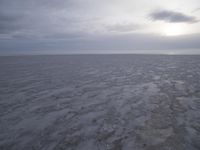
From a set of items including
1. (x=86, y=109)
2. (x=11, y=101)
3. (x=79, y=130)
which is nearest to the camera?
(x=79, y=130)

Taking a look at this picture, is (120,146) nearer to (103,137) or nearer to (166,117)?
(103,137)

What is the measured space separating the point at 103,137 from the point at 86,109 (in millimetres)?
2503

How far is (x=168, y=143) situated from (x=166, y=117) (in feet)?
5.90

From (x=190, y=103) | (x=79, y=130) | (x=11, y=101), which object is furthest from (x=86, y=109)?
(x=190, y=103)

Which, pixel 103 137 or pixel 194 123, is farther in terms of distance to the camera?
pixel 194 123

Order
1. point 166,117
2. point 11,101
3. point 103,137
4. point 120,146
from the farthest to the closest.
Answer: point 11,101, point 166,117, point 103,137, point 120,146

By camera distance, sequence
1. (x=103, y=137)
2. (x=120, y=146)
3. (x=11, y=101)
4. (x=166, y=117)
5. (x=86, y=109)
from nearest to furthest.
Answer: (x=120, y=146) < (x=103, y=137) < (x=166, y=117) < (x=86, y=109) < (x=11, y=101)

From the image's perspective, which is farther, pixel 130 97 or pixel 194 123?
pixel 130 97

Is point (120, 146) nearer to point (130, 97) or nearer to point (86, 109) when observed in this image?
point (86, 109)

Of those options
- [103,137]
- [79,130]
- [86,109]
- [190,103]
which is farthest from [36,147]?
[190,103]

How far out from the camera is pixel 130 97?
29.0ft

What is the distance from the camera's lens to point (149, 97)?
878cm

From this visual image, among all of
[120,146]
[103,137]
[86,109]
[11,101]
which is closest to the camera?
→ [120,146]

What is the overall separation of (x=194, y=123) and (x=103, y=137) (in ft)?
11.7
